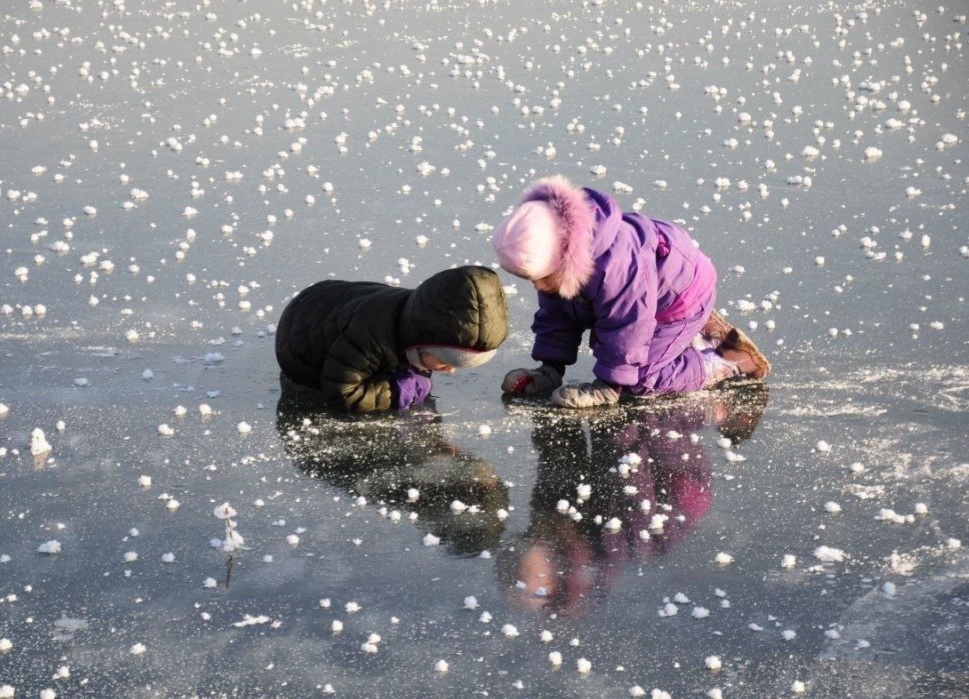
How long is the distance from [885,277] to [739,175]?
5.12 ft

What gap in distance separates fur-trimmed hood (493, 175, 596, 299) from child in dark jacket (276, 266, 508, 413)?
0.14m

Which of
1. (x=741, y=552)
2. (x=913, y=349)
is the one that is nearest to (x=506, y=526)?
(x=741, y=552)

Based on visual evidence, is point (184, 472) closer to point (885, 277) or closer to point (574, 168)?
point (885, 277)

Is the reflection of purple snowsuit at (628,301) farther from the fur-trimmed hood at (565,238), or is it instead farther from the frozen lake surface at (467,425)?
the frozen lake surface at (467,425)

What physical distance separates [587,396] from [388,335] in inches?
29.6

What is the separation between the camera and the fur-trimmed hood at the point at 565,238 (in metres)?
3.89

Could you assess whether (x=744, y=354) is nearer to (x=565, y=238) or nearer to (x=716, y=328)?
(x=716, y=328)

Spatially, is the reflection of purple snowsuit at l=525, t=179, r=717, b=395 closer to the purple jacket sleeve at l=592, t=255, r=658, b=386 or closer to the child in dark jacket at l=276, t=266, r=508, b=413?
the purple jacket sleeve at l=592, t=255, r=658, b=386

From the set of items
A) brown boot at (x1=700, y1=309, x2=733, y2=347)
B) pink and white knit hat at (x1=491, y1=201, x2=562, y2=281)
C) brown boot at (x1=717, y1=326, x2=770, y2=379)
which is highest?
pink and white knit hat at (x1=491, y1=201, x2=562, y2=281)

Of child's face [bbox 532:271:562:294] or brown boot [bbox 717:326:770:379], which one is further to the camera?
brown boot [bbox 717:326:770:379]

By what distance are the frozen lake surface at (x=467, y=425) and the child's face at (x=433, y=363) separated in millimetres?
186

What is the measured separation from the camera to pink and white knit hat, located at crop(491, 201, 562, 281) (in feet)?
12.7

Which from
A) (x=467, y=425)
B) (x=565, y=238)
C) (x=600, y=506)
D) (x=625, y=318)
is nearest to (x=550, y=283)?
(x=565, y=238)

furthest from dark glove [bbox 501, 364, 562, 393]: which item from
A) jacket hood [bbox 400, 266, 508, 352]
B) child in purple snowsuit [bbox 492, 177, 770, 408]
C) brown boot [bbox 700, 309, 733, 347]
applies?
brown boot [bbox 700, 309, 733, 347]
